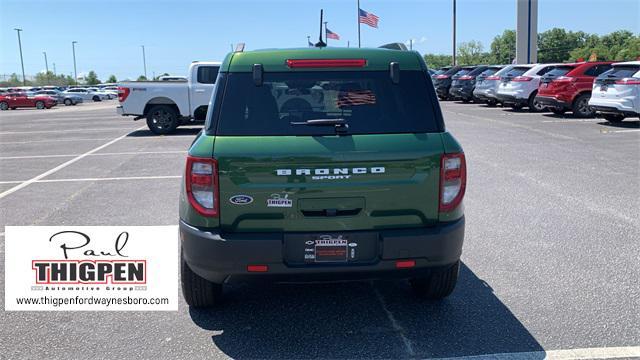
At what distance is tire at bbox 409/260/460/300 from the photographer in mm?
4141

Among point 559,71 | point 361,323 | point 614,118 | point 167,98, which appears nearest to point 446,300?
point 361,323

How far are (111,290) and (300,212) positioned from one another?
6.44ft

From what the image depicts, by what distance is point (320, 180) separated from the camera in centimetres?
353

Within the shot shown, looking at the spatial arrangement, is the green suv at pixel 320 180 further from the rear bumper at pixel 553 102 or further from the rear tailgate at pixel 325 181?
the rear bumper at pixel 553 102

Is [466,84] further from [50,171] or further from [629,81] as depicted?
[50,171]

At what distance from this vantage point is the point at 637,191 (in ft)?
25.8

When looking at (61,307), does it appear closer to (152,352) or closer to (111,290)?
(111,290)

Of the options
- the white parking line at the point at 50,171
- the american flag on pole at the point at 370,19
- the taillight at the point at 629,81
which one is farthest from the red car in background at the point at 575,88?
the american flag on pole at the point at 370,19

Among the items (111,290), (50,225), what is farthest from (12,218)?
(111,290)

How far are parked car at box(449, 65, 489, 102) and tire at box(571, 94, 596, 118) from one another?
343 inches

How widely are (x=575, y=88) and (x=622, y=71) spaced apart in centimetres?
272

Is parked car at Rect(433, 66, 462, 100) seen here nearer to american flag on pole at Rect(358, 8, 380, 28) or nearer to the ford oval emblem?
american flag on pole at Rect(358, 8, 380, 28)


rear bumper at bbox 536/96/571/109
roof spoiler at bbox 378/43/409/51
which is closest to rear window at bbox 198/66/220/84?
rear bumper at bbox 536/96/571/109

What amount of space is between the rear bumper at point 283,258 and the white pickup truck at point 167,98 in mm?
13398
